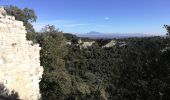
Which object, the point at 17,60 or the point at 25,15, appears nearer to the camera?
the point at 17,60

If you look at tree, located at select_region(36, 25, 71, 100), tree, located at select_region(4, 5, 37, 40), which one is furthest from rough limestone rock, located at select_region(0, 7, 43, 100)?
tree, located at select_region(4, 5, 37, 40)

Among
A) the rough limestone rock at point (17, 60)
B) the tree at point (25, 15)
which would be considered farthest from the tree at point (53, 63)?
the rough limestone rock at point (17, 60)

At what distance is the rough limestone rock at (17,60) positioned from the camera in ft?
46.8

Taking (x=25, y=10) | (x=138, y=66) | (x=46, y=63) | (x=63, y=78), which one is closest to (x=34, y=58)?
(x=138, y=66)

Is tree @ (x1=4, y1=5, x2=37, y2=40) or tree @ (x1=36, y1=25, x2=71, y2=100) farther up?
tree @ (x1=4, y1=5, x2=37, y2=40)

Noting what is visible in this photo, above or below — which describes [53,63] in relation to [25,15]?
below

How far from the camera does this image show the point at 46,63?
125ft

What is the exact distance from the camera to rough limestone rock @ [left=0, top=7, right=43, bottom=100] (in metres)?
14.3

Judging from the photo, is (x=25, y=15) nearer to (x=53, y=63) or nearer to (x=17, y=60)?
(x=53, y=63)

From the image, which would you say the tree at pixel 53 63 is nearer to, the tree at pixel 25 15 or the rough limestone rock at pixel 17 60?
the tree at pixel 25 15

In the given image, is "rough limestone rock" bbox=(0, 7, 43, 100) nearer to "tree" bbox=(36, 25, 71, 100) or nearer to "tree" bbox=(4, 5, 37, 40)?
"tree" bbox=(36, 25, 71, 100)

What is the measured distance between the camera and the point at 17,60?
15461 mm

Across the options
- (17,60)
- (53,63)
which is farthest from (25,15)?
(17,60)

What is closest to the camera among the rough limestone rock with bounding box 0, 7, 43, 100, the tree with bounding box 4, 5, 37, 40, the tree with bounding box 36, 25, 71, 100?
the rough limestone rock with bounding box 0, 7, 43, 100
